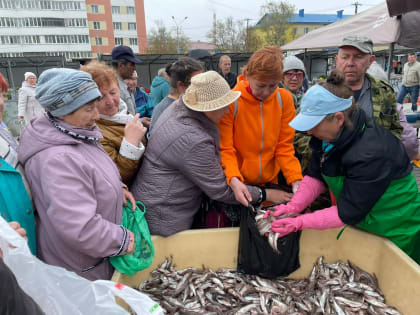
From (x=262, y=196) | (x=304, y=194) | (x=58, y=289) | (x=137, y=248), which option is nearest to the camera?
(x=58, y=289)

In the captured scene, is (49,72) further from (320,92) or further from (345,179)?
(345,179)

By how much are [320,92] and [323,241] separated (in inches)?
49.0

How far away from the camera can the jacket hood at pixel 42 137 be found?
62.8 inches

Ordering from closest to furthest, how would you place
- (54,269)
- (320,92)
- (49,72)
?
(54,269)
(49,72)
(320,92)

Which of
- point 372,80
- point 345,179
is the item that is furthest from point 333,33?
point 345,179

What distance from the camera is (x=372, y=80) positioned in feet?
8.95

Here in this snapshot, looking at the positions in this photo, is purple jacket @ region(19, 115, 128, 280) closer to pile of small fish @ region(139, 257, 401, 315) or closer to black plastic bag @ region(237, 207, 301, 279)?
pile of small fish @ region(139, 257, 401, 315)

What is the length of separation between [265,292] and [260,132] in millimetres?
1271

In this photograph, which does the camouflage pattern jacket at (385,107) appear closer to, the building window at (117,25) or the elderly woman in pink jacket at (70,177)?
the elderly woman in pink jacket at (70,177)

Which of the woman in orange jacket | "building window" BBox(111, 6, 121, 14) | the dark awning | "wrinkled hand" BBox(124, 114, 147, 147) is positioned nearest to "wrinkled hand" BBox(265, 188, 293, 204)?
the woman in orange jacket

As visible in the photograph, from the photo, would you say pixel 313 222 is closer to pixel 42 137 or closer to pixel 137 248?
pixel 137 248

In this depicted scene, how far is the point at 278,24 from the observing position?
44125 millimetres

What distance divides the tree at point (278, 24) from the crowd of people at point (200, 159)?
44724mm

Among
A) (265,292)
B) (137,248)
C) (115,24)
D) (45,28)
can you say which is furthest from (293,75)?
(115,24)
